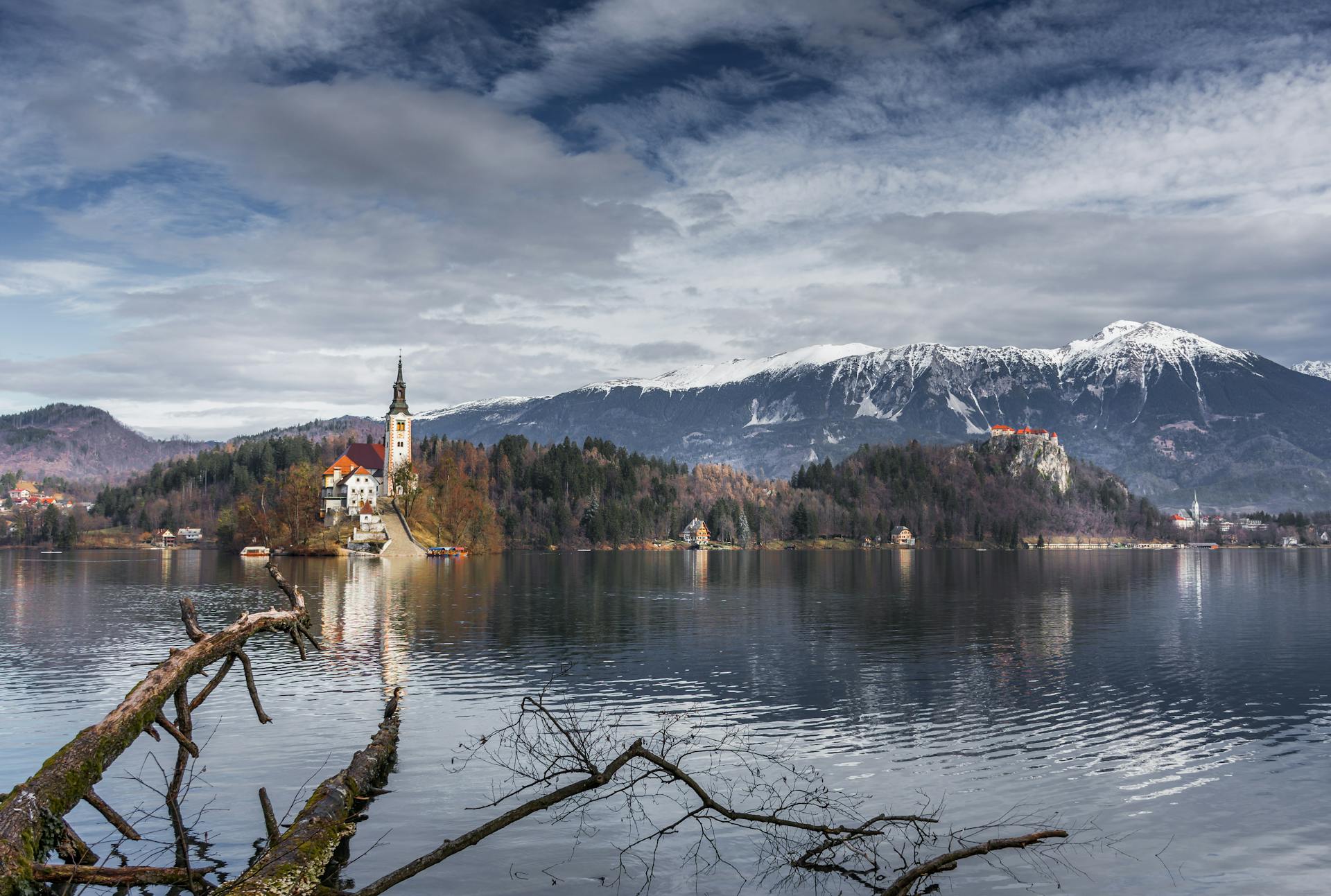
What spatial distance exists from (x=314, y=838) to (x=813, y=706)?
935 inches

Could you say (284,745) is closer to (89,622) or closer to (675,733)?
(675,733)

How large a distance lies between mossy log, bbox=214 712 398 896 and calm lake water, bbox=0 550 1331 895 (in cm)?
86

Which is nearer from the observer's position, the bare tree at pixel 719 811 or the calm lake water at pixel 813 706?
the bare tree at pixel 719 811

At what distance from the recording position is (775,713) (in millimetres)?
37312

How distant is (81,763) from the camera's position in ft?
47.8

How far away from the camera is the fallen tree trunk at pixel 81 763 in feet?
43.3

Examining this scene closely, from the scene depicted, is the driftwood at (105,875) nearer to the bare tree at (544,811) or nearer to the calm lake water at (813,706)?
the bare tree at (544,811)

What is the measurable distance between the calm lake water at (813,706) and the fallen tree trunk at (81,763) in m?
6.42

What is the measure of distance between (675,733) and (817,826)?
18406 millimetres

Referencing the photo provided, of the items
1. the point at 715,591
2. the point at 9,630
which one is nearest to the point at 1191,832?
the point at 9,630

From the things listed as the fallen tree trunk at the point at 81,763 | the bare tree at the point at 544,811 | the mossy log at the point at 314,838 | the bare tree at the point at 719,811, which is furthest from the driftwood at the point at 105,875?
the bare tree at the point at 719,811

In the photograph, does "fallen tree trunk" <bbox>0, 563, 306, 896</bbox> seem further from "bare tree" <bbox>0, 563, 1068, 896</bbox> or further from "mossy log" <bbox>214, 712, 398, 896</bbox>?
"mossy log" <bbox>214, 712, 398, 896</bbox>

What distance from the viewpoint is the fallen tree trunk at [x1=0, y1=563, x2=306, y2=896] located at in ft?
43.3

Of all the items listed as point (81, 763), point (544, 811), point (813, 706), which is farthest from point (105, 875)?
point (813, 706)
